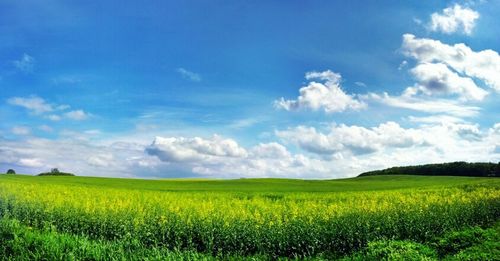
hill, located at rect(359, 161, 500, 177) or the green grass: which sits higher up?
hill, located at rect(359, 161, 500, 177)

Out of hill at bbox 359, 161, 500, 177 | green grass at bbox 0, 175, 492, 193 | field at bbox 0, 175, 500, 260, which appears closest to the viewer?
field at bbox 0, 175, 500, 260

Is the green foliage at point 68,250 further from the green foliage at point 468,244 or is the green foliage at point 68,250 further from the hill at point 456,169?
the hill at point 456,169

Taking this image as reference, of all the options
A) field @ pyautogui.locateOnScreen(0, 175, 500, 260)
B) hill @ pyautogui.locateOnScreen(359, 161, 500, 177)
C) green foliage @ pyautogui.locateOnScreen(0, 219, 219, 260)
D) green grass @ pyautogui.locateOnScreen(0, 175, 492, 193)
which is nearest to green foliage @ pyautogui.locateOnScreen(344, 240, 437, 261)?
field @ pyautogui.locateOnScreen(0, 175, 500, 260)

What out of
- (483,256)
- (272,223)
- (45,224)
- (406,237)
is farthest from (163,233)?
(483,256)

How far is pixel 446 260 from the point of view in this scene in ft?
46.2

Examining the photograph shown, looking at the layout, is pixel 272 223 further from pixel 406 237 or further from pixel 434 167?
pixel 434 167

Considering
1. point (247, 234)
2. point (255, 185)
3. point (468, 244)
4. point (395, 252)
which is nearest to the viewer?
point (395, 252)

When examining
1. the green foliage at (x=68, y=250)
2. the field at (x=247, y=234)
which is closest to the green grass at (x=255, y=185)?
the field at (x=247, y=234)

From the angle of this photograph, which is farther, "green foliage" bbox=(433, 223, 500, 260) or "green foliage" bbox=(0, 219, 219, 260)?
"green foliage" bbox=(0, 219, 219, 260)

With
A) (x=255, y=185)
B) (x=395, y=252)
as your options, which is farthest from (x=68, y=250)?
(x=255, y=185)

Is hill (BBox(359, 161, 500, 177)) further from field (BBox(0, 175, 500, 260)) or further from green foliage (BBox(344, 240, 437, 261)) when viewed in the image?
green foliage (BBox(344, 240, 437, 261))

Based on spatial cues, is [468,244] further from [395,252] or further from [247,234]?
[247,234]

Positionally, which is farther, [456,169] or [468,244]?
[456,169]

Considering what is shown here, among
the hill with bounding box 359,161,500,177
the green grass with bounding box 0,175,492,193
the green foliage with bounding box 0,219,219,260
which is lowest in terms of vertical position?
the green foliage with bounding box 0,219,219,260
